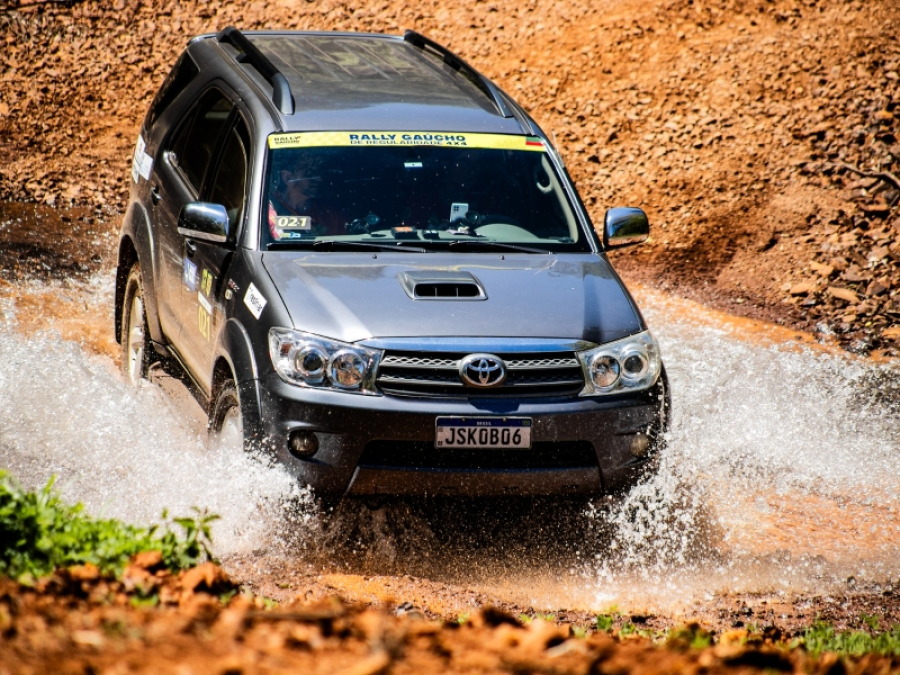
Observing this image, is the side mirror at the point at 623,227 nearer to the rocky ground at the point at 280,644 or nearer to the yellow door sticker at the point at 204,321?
the yellow door sticker at the point at 204,321

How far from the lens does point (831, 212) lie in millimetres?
11523

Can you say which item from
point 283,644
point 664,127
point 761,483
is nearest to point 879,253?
point 664,127

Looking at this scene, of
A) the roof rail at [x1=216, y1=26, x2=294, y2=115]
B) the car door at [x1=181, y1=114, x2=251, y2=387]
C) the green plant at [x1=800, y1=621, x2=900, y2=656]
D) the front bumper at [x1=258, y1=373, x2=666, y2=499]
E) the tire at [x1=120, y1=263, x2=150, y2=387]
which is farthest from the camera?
the tire at [x1=120, y1=263, x2=150, y2=387]

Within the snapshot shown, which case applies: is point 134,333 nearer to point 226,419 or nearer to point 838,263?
point 226,419

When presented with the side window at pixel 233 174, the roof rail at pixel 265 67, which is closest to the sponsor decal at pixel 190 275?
the side window at pixel 233 174

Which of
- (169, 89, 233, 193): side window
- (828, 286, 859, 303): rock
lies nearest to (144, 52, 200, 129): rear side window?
(169, 89, 233, 193): side window

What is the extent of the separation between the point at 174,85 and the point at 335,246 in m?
2.65

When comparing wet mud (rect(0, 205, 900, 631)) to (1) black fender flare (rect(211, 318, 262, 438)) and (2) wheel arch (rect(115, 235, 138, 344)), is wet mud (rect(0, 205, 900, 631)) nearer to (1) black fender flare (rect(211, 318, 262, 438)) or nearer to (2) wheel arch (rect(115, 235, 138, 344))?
(1) black fender flare (rect(211, 318, 262, 438))

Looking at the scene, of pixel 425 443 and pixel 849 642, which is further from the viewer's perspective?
pixel 425 443

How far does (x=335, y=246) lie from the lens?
5793 millimetres

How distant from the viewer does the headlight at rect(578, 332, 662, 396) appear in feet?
17.1

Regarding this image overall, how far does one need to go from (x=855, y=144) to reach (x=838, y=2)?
277 centimetres

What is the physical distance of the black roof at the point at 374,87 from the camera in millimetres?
6371

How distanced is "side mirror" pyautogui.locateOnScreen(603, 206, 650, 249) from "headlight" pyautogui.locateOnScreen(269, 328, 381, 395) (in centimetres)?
194
